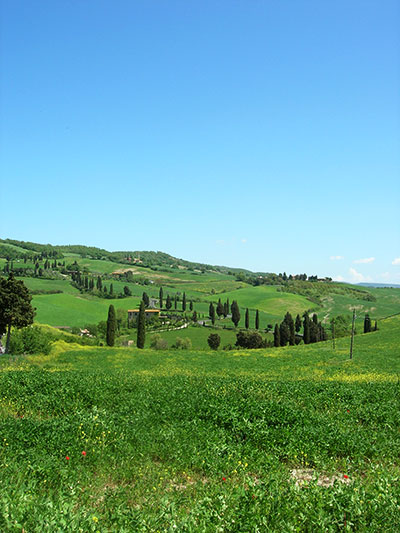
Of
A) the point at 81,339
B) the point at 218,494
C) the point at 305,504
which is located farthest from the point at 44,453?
the point at 81,339

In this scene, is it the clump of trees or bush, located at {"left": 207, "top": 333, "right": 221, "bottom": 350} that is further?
the clump of trees

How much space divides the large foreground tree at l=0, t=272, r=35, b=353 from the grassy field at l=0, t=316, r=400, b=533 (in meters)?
33.5

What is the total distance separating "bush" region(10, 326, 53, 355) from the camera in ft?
175

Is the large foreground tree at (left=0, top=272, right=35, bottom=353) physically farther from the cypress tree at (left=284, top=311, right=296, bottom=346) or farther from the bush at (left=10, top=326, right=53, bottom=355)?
the cypress tree at (left=284, top=311, right=296, bottom=346)

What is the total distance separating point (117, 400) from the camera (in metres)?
17.0

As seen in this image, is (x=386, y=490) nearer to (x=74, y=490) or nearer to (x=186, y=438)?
(x=186, y=438)

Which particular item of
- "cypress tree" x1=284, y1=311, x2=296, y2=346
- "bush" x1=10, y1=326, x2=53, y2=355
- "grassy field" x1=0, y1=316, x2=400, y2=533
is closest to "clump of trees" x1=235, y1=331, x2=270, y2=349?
"cypress tree" x1=284, y1=311, x2=296, y2=346

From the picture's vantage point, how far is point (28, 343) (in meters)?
54.2

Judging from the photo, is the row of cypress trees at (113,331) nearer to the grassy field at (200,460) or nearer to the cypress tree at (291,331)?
the cypress tree at (291,331)

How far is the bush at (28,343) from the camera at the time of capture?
5324 cm

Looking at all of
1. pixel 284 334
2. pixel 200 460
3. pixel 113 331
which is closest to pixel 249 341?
pixel 284 334

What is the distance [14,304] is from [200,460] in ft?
154

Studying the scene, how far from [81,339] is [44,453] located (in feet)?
242

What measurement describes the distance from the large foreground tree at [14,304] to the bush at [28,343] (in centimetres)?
242
